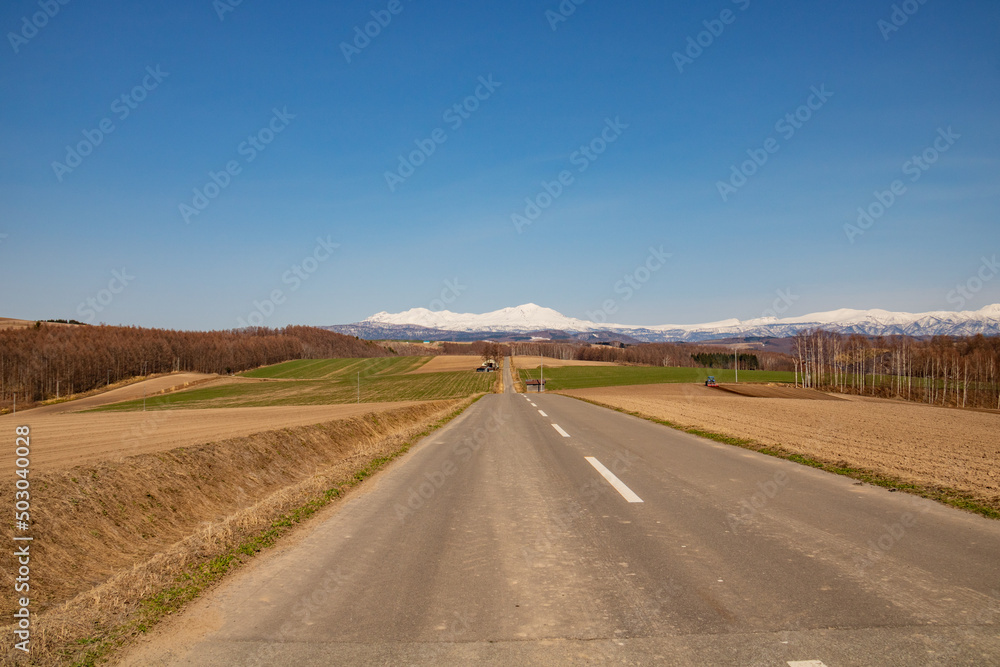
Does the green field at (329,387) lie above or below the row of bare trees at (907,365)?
below

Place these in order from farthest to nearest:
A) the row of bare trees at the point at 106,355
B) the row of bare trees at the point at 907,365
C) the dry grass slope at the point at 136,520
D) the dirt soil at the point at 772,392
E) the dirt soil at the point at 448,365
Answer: the dirt soil at the point at 448,365 → the row of bare trees at the point at 106,355 → the row of bare trees at the point at 907,365 → the dirt soil at the point at 772,392 → the dry grass slope at the point at 136,520

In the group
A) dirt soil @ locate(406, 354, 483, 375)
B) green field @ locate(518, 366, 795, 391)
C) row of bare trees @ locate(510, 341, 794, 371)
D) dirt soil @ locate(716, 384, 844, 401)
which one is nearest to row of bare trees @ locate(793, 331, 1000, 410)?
green field @ locate(518, 366, 795, 391)

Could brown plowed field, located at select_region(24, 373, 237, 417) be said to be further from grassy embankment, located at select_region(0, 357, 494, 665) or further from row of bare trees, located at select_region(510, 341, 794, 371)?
row of bare trees, located at select_region(510, 341, 794, 371)

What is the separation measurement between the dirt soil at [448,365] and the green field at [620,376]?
12769 mm

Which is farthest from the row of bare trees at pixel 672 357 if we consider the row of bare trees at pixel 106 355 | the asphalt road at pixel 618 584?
the asphalt road at pixel 618 584

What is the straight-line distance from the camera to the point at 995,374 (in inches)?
2906

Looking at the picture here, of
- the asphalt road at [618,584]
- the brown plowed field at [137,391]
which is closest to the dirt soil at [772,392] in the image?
the asphalt road at [618,584]

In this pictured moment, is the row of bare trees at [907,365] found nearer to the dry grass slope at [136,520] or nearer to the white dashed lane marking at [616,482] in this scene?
the white dashed lane marking at [616,482]

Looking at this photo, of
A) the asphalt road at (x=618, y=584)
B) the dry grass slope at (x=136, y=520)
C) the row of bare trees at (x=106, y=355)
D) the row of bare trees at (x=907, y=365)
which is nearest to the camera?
the asphalt road at (x=618, y=584)

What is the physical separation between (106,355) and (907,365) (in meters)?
128

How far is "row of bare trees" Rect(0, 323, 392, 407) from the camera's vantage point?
235 feet

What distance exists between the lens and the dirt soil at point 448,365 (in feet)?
341

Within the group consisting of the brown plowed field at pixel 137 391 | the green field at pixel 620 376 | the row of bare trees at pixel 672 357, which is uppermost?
the row of bare trees at pixel 672 357

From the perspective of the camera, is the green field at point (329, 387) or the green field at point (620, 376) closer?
the green field at point (329, 387)
